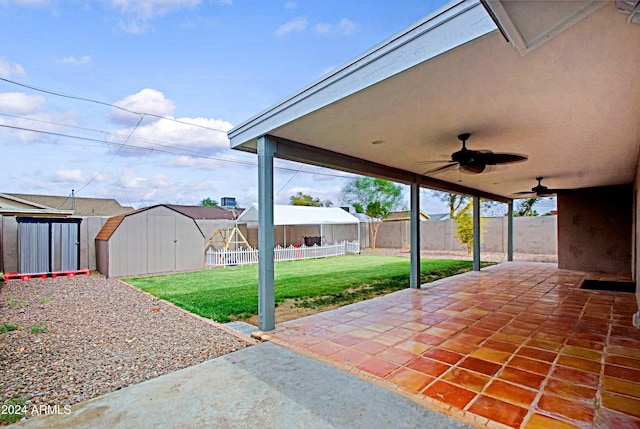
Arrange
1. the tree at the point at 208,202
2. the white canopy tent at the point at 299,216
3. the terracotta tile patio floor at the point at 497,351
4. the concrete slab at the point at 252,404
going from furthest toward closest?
the tree at the point at 208,202
the white canopy tent at the point at 299,216
the terracotta tile patio floor at the point at 497,351
the concrete slab at the point at 252,404

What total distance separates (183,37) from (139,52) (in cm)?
164

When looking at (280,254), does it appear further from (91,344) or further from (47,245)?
(91,344)

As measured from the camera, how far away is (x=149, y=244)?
919 centimetres

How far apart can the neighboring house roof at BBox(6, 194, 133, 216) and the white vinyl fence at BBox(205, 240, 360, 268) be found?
55.7 ft

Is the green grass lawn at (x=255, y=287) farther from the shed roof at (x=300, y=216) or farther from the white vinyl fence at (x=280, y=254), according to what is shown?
the shed roof at (x=300, y=216)

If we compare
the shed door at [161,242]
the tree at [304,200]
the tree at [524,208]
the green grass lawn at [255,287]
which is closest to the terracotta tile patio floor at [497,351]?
the green grass lawn at [255,287]

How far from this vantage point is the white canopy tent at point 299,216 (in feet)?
42.9

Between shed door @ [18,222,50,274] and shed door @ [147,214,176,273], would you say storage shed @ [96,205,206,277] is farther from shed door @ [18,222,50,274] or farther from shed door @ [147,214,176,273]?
shed door @ [18,222,50,274]

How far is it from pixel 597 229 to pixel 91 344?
38.2ft

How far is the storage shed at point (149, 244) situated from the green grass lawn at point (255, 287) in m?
0.66

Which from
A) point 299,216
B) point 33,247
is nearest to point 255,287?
point 33,247

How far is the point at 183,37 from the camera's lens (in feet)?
25.6

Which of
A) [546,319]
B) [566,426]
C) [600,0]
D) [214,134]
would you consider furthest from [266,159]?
Answer: [214,134]

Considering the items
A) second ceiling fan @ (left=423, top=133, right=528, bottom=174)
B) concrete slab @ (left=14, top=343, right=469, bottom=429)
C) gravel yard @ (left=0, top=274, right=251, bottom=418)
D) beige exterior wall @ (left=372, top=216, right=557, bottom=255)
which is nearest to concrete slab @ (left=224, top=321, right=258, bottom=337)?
gravel yard @ (left=0, top=274, right=251, bottom=418)
